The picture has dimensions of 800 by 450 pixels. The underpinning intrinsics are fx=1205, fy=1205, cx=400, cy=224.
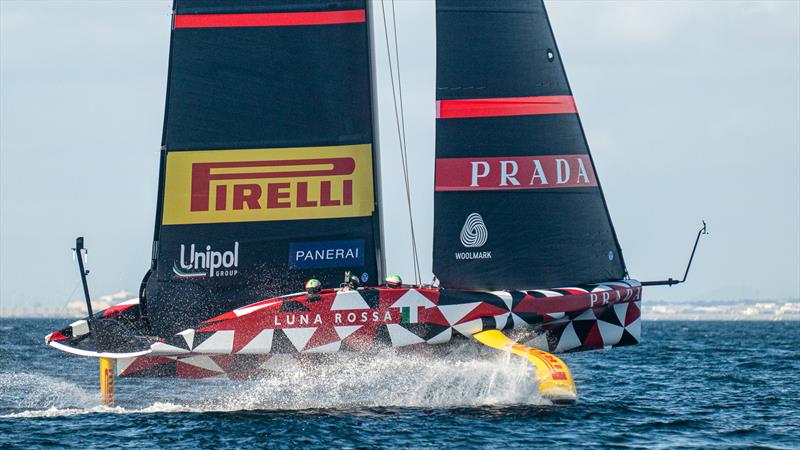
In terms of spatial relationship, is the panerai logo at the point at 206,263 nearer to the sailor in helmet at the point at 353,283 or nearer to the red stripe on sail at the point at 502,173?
the sailor in helmet at the point at 353,283

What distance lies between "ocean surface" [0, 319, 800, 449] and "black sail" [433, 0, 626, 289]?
152cm

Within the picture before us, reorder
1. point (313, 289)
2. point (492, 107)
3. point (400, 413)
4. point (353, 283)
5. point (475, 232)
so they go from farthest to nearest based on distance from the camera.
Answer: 1. point (492, 107)
2. point (475, 232)
3. point (353, 283)
4. point (313, 289)
5. point (400, 413)

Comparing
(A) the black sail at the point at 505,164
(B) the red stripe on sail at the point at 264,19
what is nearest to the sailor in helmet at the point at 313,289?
(A) the black sail at the point at 505,164

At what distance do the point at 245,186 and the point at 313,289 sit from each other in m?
1.98

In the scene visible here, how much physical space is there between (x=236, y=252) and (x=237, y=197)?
0.78 metres

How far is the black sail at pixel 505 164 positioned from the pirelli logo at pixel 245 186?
1829 millimetres

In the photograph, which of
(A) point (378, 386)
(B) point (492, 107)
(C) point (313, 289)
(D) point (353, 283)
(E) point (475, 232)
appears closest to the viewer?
(C) point (313, 289)

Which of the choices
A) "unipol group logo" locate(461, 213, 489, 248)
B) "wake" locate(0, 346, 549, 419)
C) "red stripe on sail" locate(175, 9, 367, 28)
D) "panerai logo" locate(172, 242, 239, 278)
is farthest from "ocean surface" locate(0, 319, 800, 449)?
"red stripe on sail" locate(175, 9, 367, 28)

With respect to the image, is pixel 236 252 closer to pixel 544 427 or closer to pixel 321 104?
pixel 321 104

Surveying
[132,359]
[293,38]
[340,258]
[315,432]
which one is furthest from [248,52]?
[315,432]

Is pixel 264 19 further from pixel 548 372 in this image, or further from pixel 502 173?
pixel 548 372

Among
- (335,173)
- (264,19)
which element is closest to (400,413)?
(335,173)

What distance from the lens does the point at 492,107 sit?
56.5 ft

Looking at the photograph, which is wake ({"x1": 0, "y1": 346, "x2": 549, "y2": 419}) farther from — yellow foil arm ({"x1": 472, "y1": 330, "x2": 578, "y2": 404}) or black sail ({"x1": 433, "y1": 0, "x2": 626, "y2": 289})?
black sail ({"x1": 433, "y1": 0, "x2": 626, "y2": 289})
